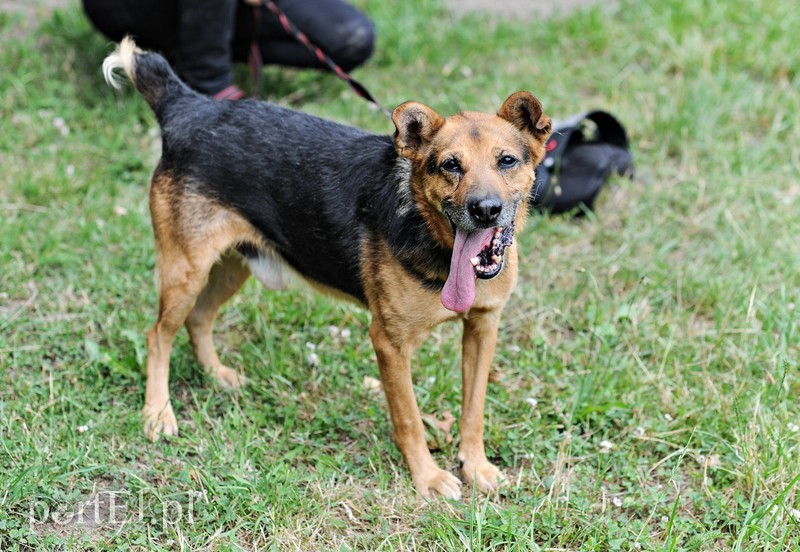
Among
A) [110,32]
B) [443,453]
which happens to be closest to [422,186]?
[443,453]

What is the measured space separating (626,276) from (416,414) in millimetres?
1861

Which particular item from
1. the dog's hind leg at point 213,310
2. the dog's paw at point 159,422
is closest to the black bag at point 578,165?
the dog's hind leg at point 213,310

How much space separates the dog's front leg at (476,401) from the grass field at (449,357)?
13 cm

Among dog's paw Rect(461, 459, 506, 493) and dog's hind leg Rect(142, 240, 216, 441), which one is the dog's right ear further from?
dog's paw Rect(461, 459, 506, 493)

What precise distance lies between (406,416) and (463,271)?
761mm

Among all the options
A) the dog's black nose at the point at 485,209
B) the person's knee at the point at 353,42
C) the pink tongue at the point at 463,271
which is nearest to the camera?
the dog's black nose at the point at 485,209

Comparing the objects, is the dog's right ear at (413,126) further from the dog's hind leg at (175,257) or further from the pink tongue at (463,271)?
the dog's hind leg at (175,257)

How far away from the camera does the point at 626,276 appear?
5.00 meters

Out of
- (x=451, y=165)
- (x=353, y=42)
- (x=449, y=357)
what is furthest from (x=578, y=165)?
(x=451, y=165)

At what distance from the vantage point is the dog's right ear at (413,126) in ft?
11.0

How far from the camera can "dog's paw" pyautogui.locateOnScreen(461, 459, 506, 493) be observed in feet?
12.2

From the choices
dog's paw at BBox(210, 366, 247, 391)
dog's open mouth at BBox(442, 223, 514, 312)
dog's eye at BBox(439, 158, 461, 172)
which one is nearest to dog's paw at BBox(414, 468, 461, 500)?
dog's open mouth at BBox(442, 223, 514, 312)

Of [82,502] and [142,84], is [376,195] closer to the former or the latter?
[142,84]

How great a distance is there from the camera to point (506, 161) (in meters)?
3.33
